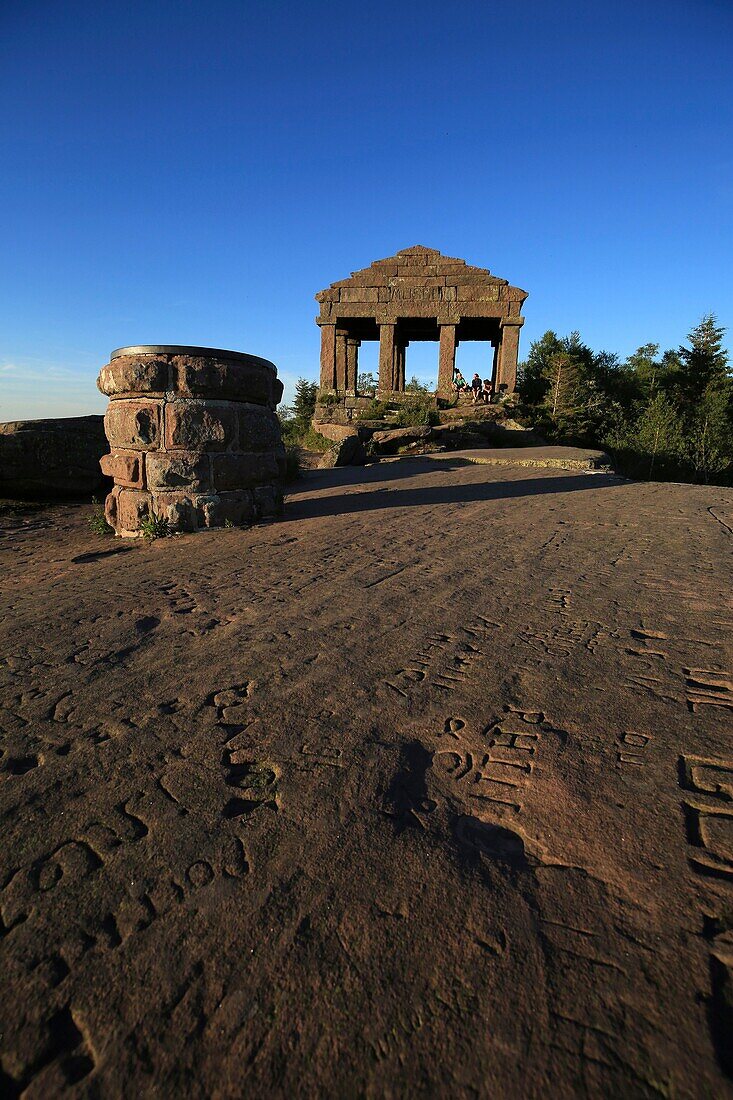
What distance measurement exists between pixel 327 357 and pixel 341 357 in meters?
0.54

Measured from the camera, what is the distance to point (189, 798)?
1623mm

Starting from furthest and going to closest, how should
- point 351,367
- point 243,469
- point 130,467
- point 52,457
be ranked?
point 351,367
point 52,457
point 243,469
point 130,467

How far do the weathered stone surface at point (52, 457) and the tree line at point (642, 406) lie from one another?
1523 cm

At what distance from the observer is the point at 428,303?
19312mm

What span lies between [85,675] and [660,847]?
7.37 feet

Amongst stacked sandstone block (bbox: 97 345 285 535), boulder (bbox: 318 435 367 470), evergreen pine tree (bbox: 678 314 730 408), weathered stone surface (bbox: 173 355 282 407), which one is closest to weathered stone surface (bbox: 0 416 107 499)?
stacked sandstone block (bbox: 97 345 285 535)

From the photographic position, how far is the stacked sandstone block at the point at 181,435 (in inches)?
200

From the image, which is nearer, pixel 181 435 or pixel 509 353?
pixel 181 435

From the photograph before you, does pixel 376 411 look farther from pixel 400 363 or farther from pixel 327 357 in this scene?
pixel 400 363

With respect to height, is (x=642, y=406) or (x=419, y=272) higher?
(x=419, y=272)

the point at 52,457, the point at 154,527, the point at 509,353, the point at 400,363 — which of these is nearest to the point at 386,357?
the point at 509,353

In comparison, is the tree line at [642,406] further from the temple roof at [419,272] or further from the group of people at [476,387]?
the temple roof at [419,272]

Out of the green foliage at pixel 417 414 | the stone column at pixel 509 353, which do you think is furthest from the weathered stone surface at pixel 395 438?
the stone column at pixel 509 353

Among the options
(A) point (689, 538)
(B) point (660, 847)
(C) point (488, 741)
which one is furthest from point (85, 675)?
(A) point (689, 538)
